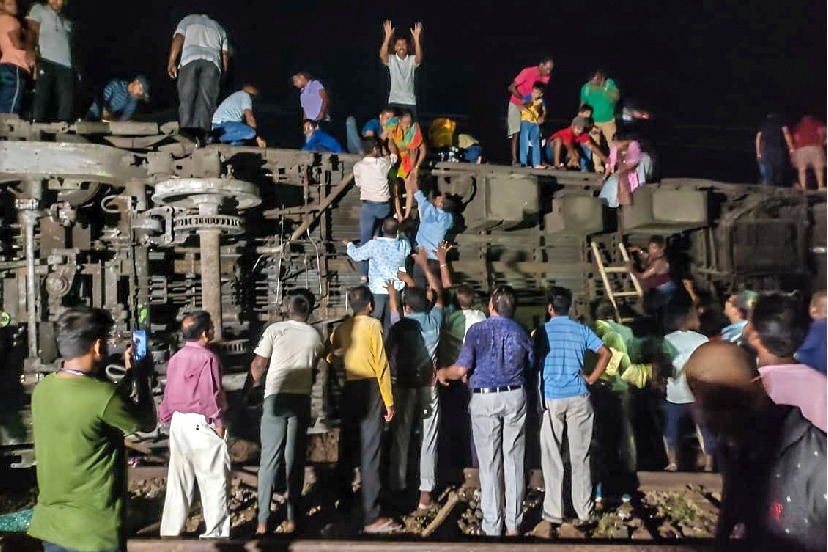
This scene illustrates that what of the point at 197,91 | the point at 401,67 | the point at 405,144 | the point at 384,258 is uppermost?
the point at 401,67

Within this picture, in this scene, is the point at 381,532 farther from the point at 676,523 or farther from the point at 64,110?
the point at 64,110

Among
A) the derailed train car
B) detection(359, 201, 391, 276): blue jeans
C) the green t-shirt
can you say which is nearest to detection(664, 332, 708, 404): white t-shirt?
the derailed train car

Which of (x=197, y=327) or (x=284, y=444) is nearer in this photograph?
(x=197, y=327)

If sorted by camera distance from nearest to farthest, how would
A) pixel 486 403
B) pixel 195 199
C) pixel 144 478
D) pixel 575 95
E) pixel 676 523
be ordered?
pixel 486 403 < pixel 676 523 < pixel 144 478 < pixel 195 199 < pixel 575 95

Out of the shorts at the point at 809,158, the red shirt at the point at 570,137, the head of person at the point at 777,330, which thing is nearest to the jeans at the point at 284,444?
the head of person at the point at 777,330

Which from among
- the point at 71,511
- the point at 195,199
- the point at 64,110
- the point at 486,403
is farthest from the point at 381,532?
the point at 64,110

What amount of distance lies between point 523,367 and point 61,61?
7.58 meters

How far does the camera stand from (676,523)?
552cm

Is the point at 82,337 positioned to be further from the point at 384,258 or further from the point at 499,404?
the point at 384,258

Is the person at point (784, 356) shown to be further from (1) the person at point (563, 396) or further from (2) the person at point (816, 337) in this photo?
(1) the person at point (563, 396)

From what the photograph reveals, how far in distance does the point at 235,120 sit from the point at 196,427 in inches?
226

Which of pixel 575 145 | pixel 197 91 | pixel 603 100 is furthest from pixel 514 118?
pixel 197 91

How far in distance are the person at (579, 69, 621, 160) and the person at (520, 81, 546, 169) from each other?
109 cm

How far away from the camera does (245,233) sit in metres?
8.85
